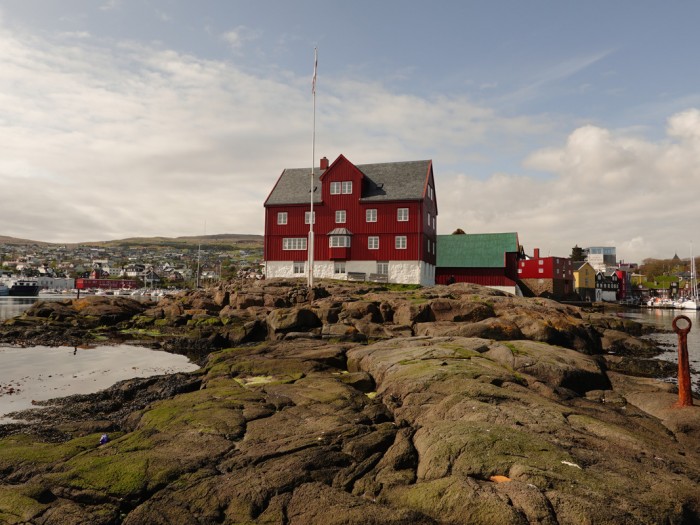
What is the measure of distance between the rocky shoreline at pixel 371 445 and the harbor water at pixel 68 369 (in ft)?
7.46

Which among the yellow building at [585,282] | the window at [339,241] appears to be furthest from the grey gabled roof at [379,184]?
the yellow building at [585,282]

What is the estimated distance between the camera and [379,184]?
173 feet

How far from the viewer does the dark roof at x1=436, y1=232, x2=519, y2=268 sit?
2441 inches

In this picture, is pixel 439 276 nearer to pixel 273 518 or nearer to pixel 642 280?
pixel 273 518

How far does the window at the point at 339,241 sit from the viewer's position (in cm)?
5103

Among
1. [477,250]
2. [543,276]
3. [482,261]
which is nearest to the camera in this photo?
[482,261]

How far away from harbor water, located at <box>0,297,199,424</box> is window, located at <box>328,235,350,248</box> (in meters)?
25.6


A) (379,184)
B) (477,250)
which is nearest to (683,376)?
(379,184)

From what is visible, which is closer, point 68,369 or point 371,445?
point 371,445

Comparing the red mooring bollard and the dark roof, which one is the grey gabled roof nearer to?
the dark roof

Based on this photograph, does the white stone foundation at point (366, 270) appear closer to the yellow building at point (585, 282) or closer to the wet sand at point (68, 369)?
the wet sand at point (68, 369)

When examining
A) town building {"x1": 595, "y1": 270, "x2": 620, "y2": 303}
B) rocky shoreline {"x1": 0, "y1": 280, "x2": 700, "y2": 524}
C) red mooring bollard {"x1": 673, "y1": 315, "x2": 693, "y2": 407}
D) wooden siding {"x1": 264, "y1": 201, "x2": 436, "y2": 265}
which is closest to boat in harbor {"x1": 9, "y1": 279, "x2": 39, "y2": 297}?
wooden siding {"x1": 264, "y1": 201, "x2": 436, "y2": 265}

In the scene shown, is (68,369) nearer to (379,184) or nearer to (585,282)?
(379,184)

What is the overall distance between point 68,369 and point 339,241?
3241 centimetres
